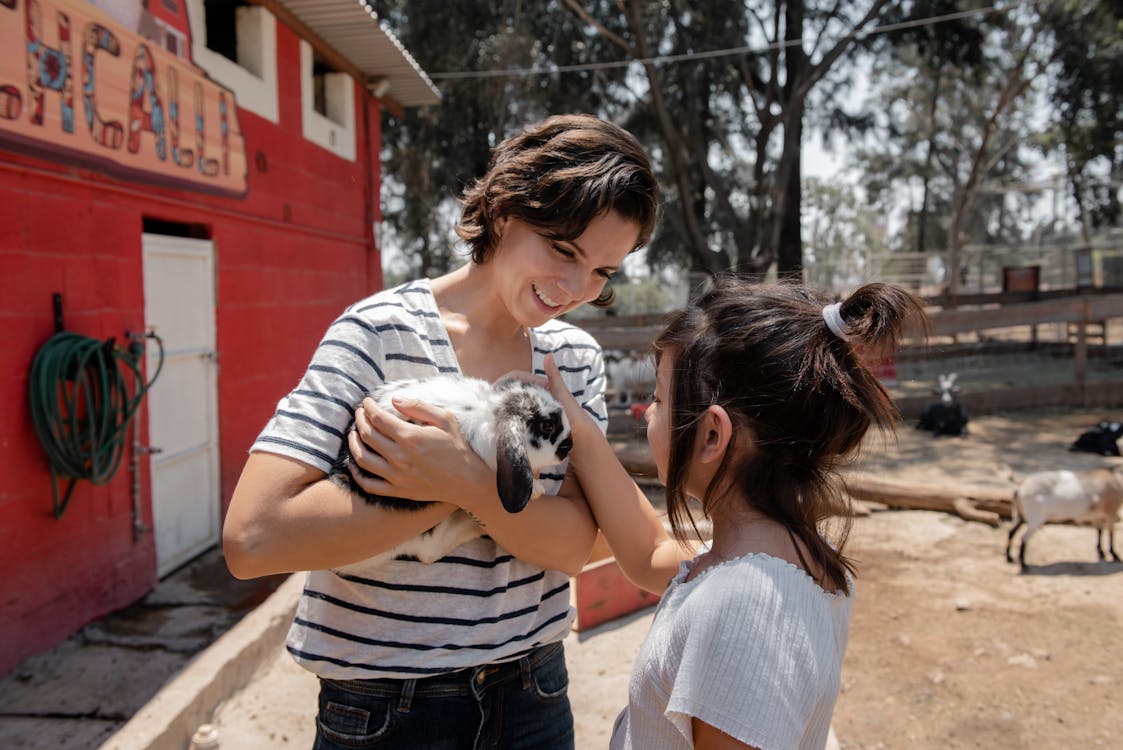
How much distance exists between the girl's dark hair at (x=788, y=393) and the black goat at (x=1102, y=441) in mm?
9890

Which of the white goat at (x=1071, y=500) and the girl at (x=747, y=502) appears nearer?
the girl at (x=747, y=502)

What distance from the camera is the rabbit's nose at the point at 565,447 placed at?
1.80 m

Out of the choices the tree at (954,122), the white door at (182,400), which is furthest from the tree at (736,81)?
the white door at (182,400)

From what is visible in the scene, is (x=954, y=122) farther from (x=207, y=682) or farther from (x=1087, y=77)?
(x=207, y=682)

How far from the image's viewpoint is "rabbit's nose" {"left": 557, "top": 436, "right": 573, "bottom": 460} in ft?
5.91

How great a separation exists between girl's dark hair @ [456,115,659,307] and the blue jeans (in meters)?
0.92

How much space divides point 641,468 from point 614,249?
6.38m

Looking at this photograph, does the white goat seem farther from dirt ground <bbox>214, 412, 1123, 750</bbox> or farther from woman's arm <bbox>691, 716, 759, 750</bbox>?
woman's arm <bbox>691, 716, 759, 750</bbox>

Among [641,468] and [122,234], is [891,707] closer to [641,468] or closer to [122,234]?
[641,468]

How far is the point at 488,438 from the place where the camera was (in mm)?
1761

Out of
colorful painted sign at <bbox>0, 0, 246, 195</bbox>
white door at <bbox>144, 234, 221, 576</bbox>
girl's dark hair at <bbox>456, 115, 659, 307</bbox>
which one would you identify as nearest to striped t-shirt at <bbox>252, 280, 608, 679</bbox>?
girl's dark hair at <bbox>456, 115, 659, 307</bbox>

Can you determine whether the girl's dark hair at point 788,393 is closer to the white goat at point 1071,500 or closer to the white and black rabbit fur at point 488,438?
the white and black rabbit fur at point 488,438

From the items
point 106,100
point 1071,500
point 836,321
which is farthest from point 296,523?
point 1071,500

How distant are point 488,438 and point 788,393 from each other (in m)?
0.63
